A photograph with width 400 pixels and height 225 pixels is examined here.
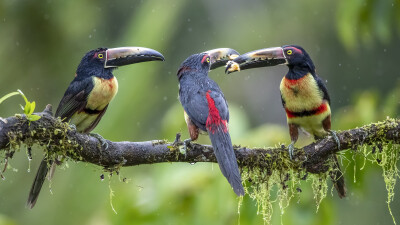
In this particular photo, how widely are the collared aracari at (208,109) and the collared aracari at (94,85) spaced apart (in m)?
0.28

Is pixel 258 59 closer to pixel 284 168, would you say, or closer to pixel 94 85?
pixel 284 168

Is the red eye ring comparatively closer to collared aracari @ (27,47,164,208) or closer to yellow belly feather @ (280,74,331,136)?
collared aracari @ (27,47,164,208)

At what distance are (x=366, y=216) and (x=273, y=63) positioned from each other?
22.1 ft

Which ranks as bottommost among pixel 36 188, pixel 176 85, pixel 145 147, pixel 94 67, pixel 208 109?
pixel 36 188

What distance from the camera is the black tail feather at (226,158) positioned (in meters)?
3.75

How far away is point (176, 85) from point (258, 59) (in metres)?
5.34

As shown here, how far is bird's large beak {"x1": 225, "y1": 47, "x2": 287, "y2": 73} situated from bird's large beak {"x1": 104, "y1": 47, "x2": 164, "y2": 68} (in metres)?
0.53

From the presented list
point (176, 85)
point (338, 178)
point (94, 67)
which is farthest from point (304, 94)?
point (176, 85)

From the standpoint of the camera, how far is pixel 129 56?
4758mm

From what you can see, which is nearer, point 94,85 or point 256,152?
point 256,152

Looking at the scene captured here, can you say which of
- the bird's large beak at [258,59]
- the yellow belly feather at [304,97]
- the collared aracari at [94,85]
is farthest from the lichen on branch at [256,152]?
the collared aracari at [94,85]

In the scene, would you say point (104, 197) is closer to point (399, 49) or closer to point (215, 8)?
point (215, 8)

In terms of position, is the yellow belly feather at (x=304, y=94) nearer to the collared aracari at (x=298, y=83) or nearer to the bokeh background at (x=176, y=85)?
the collared aracari at (x=298, y=83)

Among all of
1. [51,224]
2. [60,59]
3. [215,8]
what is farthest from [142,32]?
[215,8]
